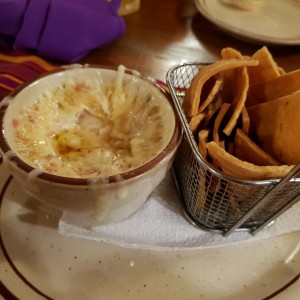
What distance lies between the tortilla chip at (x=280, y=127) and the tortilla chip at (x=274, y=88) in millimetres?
37

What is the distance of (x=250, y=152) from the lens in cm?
53

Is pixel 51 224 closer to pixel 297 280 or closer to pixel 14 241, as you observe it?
pixel 14 241

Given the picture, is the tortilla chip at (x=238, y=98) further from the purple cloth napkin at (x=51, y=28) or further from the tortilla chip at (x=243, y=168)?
the purple cloth napkin at (x=51, y=28)

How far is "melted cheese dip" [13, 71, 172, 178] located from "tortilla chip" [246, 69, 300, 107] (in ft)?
0.47

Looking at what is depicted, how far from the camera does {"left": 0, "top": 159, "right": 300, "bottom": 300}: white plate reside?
20.7 inches

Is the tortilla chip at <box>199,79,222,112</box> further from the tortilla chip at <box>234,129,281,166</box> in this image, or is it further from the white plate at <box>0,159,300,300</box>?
the white plate at <box>0,159,300,300</box>

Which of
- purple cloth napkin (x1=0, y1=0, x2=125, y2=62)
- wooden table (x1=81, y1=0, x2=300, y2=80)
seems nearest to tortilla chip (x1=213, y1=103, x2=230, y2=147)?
wooden table (x1=81, y1=0, x2=300, y2=80)

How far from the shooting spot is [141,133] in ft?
1.97

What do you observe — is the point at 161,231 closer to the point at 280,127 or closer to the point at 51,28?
the point at 280,127

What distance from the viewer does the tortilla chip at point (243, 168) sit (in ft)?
1.59

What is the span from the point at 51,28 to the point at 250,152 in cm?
63

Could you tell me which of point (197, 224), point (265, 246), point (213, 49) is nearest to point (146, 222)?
point (197, 224)

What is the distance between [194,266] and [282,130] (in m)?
0.23

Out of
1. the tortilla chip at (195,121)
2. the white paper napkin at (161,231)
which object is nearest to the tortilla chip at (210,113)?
the tortilla chip at (195,121)
